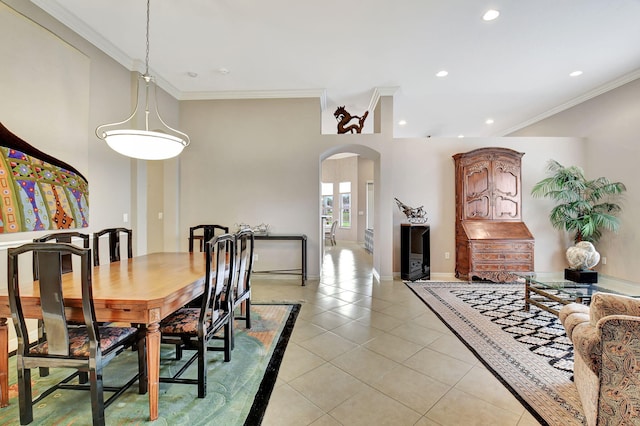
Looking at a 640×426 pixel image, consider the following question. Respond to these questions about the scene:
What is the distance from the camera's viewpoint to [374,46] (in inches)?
142

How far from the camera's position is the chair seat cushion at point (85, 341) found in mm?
1539

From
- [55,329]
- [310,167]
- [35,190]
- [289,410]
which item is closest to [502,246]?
[310,167]

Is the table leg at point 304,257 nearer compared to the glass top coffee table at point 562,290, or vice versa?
the glass top coffee table at point 562,290

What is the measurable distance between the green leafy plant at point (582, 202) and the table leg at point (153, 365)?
596 cm

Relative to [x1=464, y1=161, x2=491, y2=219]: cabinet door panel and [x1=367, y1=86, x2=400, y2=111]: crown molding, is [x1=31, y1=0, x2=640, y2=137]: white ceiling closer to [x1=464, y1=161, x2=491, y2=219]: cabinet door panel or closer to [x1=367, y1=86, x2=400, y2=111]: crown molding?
[x1=367, y1=86, x2=400, y2=111]: crown molding

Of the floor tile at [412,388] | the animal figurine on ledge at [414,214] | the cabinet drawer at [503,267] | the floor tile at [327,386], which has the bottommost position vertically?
the floor tile at [327,386]

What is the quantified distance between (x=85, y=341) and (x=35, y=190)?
1928 millimetres

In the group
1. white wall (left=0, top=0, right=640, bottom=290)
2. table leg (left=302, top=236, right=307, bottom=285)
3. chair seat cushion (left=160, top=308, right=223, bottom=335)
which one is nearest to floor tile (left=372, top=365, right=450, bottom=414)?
chair seat cushion (left=160, top=308, right=223, bottom=335)

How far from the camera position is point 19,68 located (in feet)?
8.27

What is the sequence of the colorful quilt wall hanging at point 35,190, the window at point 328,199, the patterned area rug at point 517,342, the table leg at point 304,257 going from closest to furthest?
1. the patterned area rug at point 517,342
2. the colorful quilt wall hanging at point 35,190
3. the table leg at point 304,257
4. the window at point 328,199

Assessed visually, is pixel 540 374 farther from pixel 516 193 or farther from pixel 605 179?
pixel 605 179

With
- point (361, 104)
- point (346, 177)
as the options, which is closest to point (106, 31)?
point (361, 104)

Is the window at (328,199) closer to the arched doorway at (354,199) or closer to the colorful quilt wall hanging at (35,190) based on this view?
the arched doorway at (354,199)

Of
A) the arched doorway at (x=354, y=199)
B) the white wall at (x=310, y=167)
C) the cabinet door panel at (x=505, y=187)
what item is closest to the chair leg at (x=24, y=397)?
the white wall at (x=310, y=167)
